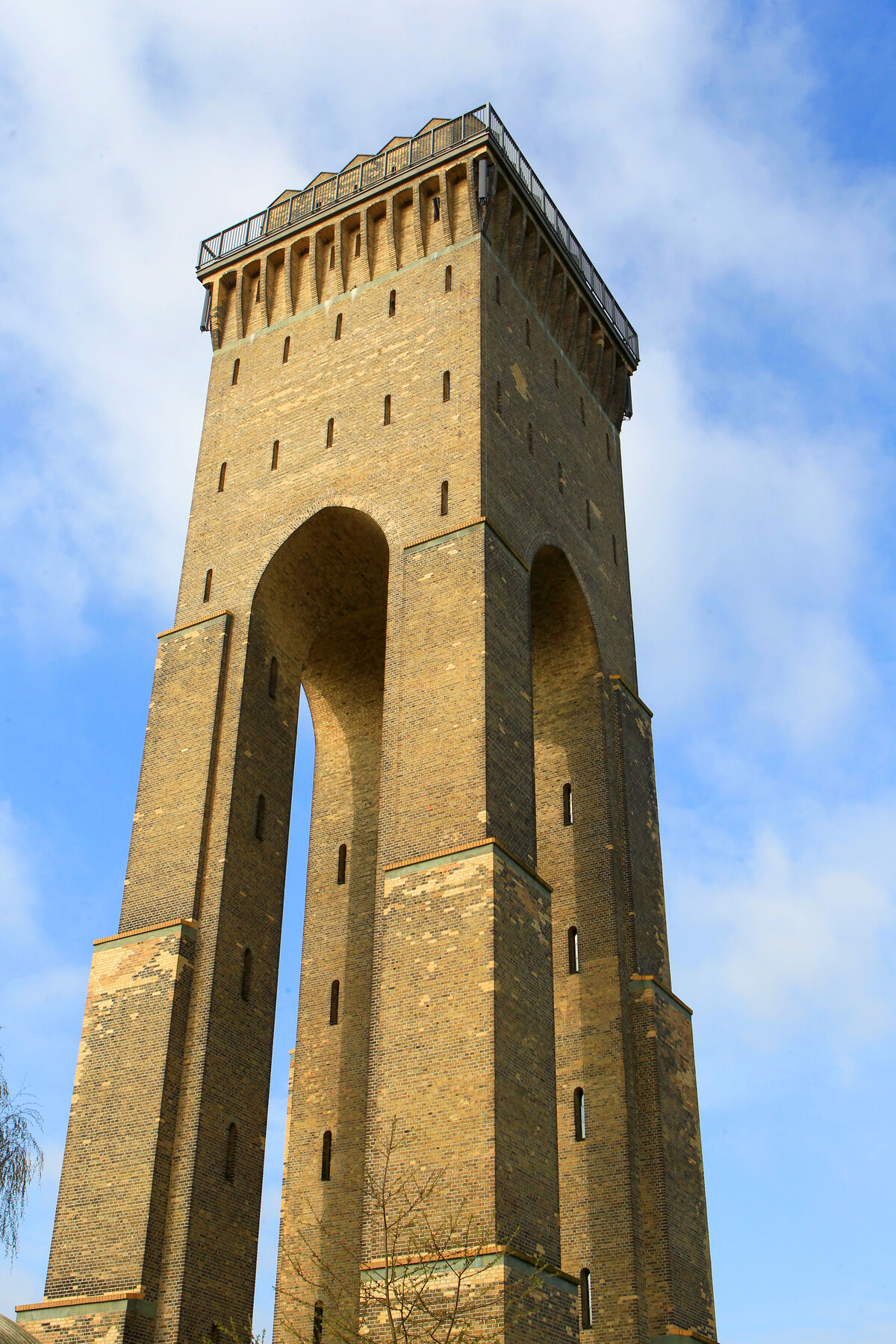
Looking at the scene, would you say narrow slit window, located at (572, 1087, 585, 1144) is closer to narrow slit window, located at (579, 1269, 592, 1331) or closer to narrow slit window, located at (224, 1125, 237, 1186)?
narrow slit window, located at (579, 1269, 592, 1331)

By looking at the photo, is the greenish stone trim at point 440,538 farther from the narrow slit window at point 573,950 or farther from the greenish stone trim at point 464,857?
the narrow slit window at point 573,950

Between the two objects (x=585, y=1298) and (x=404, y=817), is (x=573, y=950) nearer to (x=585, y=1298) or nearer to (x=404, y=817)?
(x=404, y=817)

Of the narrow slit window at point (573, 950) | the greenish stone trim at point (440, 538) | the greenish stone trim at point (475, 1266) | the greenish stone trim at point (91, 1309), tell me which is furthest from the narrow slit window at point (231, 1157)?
the greenish stone trim at point (440, 538)

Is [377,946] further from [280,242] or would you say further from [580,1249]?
[280,242]

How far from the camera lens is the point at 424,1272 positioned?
15.7 metres

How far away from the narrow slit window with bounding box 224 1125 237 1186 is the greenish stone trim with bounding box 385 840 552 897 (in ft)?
14.7

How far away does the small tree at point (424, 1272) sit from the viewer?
1493cm

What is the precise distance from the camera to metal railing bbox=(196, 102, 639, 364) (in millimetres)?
26797

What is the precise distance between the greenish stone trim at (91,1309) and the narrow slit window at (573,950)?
873cm

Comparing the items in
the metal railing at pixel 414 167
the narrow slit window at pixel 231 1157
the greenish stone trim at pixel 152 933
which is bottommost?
the narrow slit window at pixel 231 1157

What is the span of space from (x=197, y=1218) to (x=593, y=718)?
1134cm

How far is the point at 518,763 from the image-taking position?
2002 centimetres

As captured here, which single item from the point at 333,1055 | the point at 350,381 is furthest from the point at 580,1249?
the point at 350,381

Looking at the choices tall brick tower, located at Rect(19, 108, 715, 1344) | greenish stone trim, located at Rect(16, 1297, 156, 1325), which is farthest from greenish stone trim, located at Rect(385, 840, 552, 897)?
greenish stone trim, located at Rect(16, 1297, 156, 1325)
